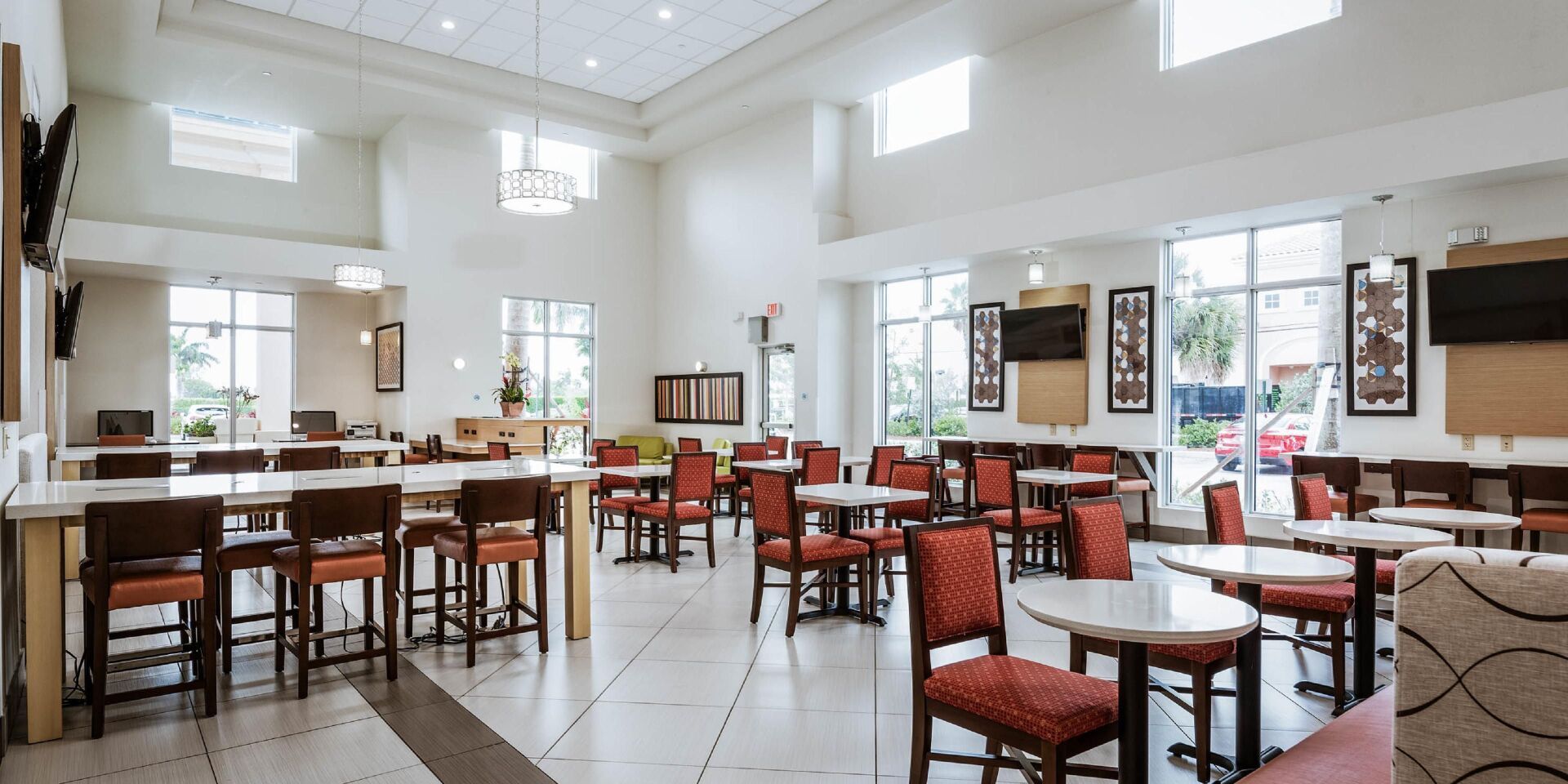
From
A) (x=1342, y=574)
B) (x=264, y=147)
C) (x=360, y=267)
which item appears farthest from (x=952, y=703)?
(x=264, y=147)

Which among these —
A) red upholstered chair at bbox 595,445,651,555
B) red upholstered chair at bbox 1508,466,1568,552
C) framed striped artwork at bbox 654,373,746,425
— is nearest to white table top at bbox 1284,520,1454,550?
red upholstered chair at bbox 1508,466,1568,552

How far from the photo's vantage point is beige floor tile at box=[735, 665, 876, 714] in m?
3.51

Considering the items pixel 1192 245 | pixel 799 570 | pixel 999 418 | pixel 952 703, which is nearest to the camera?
pixel 952 703

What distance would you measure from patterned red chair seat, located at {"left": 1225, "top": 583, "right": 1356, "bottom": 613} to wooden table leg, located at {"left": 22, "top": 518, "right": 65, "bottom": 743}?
4.52m

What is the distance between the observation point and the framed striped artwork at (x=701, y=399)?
38.2 ft

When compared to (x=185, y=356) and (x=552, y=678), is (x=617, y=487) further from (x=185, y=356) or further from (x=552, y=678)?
(x=185, y=356)

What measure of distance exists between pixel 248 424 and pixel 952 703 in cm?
1126

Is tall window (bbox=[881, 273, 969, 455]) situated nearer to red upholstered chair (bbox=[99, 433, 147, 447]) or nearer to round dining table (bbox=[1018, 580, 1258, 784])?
round dining table (bbox=[1018, 580, 1258, 784])

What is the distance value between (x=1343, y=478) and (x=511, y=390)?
894 centimetres

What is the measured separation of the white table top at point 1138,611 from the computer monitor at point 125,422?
11512mm

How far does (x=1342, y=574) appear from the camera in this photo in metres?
2.71

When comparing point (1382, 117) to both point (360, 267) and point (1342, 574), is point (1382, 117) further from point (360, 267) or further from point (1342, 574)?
point (360, 267)

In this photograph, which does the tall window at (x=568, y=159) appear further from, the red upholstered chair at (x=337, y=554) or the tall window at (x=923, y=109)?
the red upholstered chair at (x=337, y=554)

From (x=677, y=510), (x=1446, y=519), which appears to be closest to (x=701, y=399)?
(x=677, y=510)
